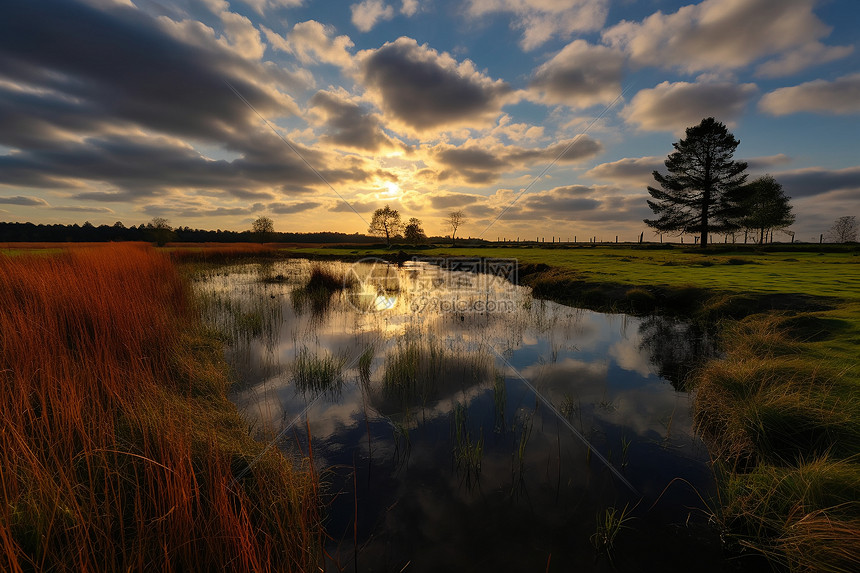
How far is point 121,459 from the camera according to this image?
3836mm

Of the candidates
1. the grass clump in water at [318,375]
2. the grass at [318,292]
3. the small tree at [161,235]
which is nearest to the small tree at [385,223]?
the small tree at [161,235]

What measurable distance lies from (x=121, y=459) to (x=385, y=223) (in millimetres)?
108426

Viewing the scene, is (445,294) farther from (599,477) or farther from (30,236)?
(30,236)

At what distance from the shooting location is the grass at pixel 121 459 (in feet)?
9.01

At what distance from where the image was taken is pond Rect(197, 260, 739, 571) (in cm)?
392

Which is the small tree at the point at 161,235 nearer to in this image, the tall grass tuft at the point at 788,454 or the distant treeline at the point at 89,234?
the distant treeline at the point at 89,234

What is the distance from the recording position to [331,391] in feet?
25.9

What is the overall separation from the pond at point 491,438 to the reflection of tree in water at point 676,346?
90mm

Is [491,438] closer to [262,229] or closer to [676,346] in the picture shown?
[676,346]

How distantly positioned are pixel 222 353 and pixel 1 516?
25.2 feet

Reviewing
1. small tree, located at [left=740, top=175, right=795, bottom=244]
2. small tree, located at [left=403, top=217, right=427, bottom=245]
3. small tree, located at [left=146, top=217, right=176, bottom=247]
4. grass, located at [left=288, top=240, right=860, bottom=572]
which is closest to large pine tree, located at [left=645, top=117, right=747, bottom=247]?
small tree, located at [left=740, top=175, right=795, bottom=244]

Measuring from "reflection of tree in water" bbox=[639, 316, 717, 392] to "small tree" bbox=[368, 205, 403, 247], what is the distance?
9803cm

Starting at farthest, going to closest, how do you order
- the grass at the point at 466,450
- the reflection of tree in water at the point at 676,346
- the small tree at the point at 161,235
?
the small tree at the point at 161,235
the reflection of tree in water at the point at 676,346
the grass at the point at 466,450

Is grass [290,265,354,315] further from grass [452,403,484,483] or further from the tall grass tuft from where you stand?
the tall grass tuft
